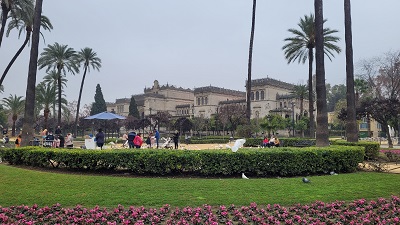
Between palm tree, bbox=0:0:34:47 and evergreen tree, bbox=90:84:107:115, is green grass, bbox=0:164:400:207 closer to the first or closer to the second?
palm tree, bbox=0:0:34:47

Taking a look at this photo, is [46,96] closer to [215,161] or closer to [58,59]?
[58,59]

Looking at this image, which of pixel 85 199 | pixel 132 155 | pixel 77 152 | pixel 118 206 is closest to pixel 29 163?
pixel 77 152

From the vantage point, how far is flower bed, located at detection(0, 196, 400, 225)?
6.06 metres

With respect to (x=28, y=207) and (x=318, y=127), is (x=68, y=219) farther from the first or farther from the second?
(x=318, y=127)

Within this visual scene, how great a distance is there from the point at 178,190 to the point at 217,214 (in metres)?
2.03

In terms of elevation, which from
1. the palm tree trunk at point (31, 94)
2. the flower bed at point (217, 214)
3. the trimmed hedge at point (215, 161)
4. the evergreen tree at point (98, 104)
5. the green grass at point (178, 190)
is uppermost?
the evergreen tree at point (98, 104)

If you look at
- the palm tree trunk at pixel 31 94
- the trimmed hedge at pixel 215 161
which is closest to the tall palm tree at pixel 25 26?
the palm tree trunk at pixel 31 94

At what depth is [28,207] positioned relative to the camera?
688 cm

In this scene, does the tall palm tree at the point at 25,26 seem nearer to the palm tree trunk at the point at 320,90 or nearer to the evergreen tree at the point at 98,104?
the palm tree trunk at the point at 320,90

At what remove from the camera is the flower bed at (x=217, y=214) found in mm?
6062

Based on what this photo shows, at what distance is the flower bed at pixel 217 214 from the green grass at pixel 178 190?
1.74ft

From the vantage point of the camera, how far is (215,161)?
10.7 meters

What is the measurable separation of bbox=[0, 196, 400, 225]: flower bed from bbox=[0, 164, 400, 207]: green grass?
0.53m

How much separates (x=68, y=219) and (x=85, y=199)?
1.40 meters
